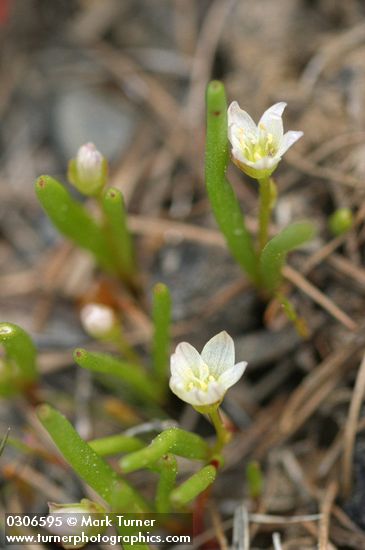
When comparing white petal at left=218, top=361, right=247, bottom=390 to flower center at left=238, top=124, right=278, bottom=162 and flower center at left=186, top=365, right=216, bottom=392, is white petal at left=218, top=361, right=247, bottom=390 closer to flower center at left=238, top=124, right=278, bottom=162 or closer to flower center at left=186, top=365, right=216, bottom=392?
flower center at left=186, top=365, right=216, bottom=392

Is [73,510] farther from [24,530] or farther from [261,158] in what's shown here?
[261,158]

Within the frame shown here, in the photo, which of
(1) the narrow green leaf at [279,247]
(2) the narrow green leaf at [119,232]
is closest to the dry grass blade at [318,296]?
(1) the narrow green leaf at [279,247]

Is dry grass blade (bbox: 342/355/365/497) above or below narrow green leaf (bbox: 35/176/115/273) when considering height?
below

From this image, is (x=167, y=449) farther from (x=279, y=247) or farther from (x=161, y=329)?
(x=279, y=247)

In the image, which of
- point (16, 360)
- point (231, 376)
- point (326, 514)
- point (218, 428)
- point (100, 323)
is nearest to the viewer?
point (231, 376)

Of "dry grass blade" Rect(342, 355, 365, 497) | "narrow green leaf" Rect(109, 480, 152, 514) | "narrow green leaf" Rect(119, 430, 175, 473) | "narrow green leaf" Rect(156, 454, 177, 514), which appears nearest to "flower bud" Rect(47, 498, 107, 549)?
"narrow green leaf" Rect(109, 480, 152, 514)

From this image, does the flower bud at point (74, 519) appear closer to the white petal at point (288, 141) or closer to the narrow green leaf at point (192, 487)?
the narrow green leaf at point (192, 487)

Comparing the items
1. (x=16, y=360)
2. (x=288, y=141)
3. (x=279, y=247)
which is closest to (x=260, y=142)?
(x=288, y=141)
